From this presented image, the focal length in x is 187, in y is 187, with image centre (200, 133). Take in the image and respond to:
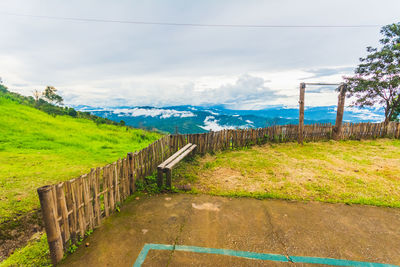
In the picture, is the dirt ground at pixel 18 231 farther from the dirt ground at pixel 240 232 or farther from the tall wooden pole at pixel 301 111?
the tall wooden pole at pixel 301 111

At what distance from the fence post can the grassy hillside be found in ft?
6.63

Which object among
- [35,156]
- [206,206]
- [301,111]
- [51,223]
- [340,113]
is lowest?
[206,206]

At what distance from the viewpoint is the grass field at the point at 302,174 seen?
509 centimetres

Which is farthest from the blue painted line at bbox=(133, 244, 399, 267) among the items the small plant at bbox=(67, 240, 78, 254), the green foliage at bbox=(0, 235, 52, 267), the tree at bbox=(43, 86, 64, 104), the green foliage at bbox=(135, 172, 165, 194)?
the tree at bbox=(43, 86, 64, 104)

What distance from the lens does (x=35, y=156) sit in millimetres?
8305

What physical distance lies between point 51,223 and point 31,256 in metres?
0.79

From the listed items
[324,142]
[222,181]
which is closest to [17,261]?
[222,181]

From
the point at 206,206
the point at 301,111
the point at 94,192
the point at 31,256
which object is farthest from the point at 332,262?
the point at 301,111

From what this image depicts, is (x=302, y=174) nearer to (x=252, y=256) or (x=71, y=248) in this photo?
(x=252, y=256)

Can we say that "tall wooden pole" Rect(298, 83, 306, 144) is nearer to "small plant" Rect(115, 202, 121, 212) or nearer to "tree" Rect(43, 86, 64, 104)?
"small plant" Rect(115, 202, 121, 212)

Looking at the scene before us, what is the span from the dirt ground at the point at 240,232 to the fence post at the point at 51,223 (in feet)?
0.63

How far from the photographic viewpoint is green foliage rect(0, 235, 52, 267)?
2.79 m

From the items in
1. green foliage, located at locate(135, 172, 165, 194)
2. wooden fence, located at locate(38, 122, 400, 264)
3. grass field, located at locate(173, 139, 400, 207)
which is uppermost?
wooden fence, located at locate(38, 122, 400, 264)

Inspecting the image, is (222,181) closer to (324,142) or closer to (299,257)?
(299,257)
